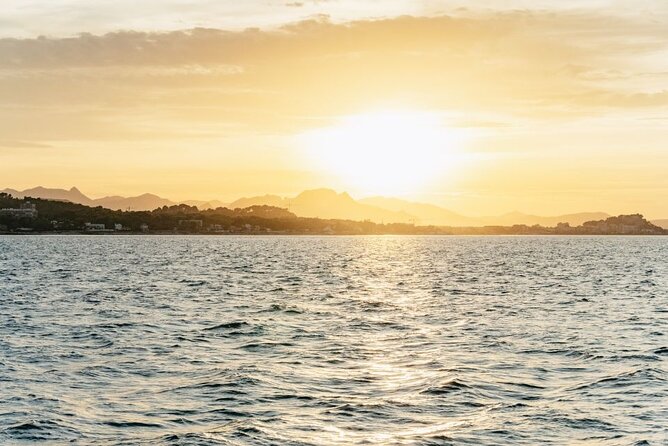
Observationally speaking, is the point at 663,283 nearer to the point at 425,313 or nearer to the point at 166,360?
the point at 425,313

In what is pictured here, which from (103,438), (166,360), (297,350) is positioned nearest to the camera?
(103,438)

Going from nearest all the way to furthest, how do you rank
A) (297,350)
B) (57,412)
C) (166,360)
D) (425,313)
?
(57,412) → (166,360) → (297,350) → (425,313)

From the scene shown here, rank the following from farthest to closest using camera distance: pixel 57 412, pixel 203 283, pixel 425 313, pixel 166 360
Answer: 1. pixel 203 283
2. pixel 425 313
3. pixel 166 360
4. pixel 57 412

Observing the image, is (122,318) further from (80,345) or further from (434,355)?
(434,355)

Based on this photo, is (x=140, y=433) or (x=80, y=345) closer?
(x=140, y=433)

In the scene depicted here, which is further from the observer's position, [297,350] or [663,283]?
[663,283]

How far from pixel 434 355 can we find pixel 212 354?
11.0 metres

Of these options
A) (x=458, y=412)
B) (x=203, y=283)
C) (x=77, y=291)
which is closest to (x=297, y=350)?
(x=458, y=412)

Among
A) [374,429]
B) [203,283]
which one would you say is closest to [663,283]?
[203,283]

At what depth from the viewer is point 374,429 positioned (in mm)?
25203

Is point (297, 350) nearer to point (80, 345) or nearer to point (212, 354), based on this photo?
point (212, 354)

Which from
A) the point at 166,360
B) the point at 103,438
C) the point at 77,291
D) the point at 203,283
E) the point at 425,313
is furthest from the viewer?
the point at 203,283

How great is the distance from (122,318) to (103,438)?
105ft

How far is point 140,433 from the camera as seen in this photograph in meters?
24.8
